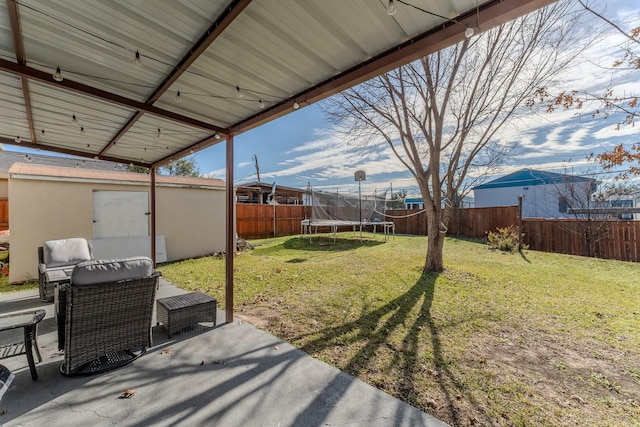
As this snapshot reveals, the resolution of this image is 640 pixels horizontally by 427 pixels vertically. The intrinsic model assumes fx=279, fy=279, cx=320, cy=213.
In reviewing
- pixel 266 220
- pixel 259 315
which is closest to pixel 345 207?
pixel 266 220

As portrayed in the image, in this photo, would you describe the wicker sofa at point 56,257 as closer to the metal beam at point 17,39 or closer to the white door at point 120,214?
the white door at point 120,214

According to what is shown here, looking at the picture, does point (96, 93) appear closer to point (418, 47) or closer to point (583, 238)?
point (418, 47)

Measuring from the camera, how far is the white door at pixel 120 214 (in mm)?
6988

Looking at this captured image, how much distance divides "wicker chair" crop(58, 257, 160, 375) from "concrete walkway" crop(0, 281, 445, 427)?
18cm

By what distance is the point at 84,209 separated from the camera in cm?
675

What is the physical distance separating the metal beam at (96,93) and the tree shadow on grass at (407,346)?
3.22 metres

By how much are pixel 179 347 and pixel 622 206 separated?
48.9ft

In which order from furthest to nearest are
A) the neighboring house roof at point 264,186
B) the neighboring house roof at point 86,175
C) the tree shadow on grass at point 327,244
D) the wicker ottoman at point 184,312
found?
the neighboring house roof at point 264,186
the tree shadow on grass at point 327,244
the neighboring house roof at point 86,175
the wicker ottoman at point 184,312

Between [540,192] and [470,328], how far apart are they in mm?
18996

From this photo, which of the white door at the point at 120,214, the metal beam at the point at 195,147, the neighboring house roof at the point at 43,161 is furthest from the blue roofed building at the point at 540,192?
the neighboring house roof at the point at 43,161

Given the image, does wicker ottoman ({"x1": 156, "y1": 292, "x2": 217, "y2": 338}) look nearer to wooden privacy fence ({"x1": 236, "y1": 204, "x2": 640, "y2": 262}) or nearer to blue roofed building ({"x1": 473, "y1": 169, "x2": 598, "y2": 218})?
wooden privacy fence ({"x1": 236, "y1": 204, "x2": 640, "y2": 262})

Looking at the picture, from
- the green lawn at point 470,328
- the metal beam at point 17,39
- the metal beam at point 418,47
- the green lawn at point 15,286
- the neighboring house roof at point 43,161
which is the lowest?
the green lawn at point 470,328

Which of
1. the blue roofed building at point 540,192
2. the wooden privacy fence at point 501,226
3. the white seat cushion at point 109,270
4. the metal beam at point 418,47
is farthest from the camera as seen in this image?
the blue roofed building at point 540,192

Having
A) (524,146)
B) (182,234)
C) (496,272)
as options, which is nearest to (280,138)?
(182,234)
